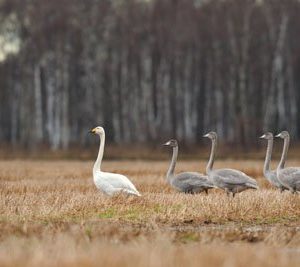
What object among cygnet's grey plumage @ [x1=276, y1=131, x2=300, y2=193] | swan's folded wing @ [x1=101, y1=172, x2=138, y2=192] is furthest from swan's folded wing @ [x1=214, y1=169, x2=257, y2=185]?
swan's folded wing @ [x1=101, y1=172, x2=138, y2=192]

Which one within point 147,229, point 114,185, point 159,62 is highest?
point 159,62

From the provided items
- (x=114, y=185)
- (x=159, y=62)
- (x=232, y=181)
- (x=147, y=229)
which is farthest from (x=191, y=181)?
(x=159, y=62)

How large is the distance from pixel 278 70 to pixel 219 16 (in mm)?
5538

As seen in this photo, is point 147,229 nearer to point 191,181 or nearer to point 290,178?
point 290,178

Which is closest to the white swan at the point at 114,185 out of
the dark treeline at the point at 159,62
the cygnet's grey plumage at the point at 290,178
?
the cygnet's grey plumage at the point at 290,178

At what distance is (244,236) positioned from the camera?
10500 millimetres

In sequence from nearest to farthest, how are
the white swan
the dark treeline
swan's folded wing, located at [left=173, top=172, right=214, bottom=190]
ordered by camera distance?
the white swan
swan's folded wing, located at [left=173, top=172, right=214, bottom=190]
the dark treeline

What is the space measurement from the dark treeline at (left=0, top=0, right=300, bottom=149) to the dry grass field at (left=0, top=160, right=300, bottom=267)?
3308cm

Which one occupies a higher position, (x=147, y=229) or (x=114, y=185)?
(x=114, y=185)

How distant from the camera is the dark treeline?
171ft

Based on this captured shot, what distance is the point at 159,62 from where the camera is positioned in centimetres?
5597

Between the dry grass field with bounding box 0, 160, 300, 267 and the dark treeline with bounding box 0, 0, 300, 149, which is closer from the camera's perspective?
the dry grass field with bounding box 0, 160, 300, 267

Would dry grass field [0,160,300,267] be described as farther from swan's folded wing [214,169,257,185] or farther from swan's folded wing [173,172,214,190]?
swan's folded wing [173,172,214,190]

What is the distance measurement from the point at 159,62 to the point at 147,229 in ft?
148
